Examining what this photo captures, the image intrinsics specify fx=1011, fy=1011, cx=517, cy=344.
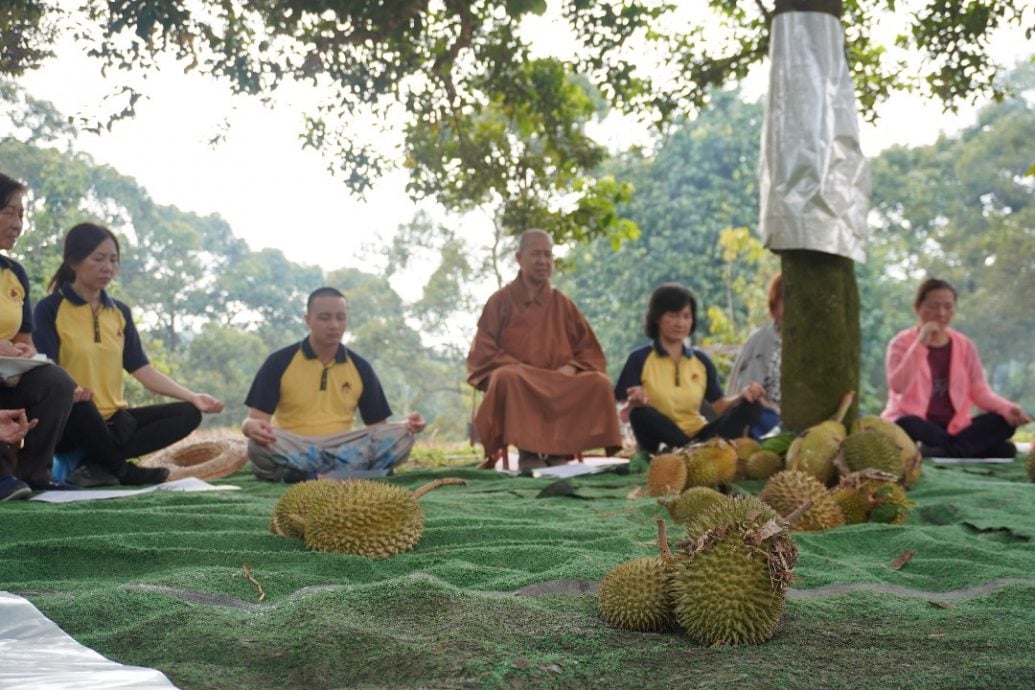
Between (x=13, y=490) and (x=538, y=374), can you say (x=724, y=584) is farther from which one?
(x=538, y=374)

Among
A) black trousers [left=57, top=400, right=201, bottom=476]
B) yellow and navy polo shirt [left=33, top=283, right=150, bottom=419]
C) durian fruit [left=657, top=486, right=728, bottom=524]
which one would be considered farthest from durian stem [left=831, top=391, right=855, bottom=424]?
yellow and navy polo shirt [left=33, top=283, right=150, bottom=419]

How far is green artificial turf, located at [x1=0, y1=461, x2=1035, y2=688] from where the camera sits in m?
1.74

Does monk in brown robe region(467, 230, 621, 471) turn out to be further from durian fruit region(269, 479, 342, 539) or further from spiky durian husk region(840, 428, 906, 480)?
durian fruit region(269, 479, 342, 539)

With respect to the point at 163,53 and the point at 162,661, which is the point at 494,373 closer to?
the point at 163,53

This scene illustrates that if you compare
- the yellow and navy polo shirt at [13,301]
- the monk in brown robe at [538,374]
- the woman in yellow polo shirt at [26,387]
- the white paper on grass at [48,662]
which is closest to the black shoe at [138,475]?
the woman in yellow polo shirt at [26,387]

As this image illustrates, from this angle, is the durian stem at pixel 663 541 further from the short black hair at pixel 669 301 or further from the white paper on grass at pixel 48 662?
the short black hair at pixel 669 301

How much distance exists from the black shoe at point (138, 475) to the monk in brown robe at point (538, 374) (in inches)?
75.5

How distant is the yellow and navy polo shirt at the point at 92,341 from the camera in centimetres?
496

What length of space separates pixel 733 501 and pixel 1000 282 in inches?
812

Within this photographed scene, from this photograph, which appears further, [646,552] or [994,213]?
[994,213]

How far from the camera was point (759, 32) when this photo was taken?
6.93m

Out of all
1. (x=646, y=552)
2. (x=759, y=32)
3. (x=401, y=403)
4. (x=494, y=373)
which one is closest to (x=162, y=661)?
(x=646, y=552)

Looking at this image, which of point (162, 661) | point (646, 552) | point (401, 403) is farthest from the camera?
point (401, 403)

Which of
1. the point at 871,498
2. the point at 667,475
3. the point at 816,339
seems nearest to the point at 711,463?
the point at 667,475
